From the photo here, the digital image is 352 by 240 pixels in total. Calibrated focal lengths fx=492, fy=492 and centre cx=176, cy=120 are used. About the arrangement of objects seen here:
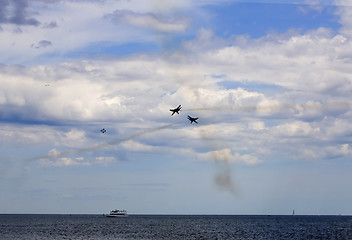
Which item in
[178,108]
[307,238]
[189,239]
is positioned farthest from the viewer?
[307,238]

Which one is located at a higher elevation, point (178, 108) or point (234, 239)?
point (178, 108)

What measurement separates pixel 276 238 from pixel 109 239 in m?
59.3

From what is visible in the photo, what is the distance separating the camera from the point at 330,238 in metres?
181

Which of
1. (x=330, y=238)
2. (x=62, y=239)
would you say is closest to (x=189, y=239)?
(x=62, y=239)

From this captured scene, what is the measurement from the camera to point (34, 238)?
6767 inches

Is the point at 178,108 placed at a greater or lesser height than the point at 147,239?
greater

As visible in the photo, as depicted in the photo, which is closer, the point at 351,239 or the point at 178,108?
the point at 178,108

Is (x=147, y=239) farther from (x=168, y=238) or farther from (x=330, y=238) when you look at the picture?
(x=330, y=238)

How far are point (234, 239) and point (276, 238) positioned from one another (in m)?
18.4

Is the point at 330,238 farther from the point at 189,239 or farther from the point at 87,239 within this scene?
the point at 87,239

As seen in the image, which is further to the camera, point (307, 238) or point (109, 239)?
point (307, 238)

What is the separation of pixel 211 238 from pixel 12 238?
69.7m

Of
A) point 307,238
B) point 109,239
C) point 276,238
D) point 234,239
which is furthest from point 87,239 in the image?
point 307,238

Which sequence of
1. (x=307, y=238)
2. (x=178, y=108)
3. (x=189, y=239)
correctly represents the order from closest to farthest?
(x=178, y=108) → (x=189, y=239) → (x=307, y=238)
